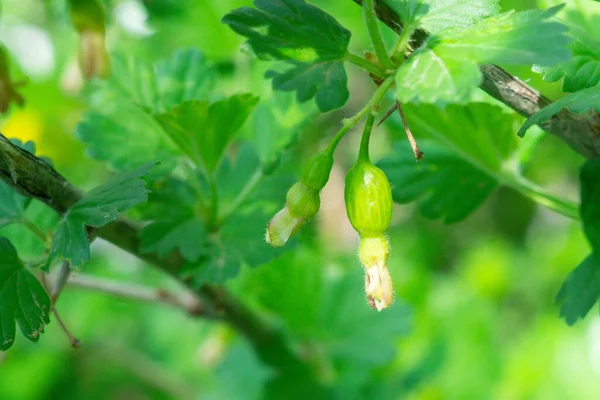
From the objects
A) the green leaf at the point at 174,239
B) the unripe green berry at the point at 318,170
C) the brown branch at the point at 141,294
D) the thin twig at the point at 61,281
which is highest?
the unripe green berry at the point at 318,170

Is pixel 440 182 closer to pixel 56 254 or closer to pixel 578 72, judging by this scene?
pixel 578 72

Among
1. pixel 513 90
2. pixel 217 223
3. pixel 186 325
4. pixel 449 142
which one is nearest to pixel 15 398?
pixel 186 325

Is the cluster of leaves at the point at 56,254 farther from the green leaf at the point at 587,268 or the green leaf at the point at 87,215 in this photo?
the green leaf at the point at 587,268

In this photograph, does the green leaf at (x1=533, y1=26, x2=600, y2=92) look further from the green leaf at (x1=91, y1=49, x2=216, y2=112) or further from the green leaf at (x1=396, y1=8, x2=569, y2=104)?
the green leaf at (x1=91, y1=49, x2=216, y2=112)

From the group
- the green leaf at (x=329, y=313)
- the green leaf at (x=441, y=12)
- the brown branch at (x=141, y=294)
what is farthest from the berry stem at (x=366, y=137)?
the green leaf at (x=329, y=313)

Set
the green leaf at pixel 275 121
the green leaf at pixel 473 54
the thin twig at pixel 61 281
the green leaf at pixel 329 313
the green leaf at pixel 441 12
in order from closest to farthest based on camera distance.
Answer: the green leaf at pixel 473 54 < the green leaf at pixel 441 12 < the thin twig at pixel 61 281 < the green leaf at pixel 275 121 < the green leaf at pixel 329 313

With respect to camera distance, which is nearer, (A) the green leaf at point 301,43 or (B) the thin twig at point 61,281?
(A) the green leaf at point 301,43

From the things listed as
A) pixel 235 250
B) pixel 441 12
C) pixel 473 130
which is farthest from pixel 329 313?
pixel 441 12
